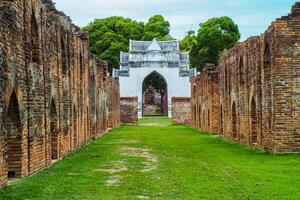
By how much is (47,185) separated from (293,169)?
5578mm

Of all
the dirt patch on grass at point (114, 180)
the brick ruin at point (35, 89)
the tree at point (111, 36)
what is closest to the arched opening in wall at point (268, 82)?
the brick ruin at point (35, 89)

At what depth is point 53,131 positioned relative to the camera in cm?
1741

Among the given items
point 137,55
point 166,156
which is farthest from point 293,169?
point 137,55

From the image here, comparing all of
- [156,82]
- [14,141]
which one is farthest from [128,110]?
[14,141]

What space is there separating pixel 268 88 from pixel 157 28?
216ft

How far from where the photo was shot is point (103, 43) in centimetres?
7569

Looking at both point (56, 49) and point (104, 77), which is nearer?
point (56, 49)

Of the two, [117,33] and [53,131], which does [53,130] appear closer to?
[53,131]

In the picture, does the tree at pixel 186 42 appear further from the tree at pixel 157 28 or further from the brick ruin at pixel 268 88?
the brick ruin at pixel 268 88

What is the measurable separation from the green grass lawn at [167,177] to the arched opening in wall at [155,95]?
182 feet

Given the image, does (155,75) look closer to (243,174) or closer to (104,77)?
(104,77)

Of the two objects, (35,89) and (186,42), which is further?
(186,42)

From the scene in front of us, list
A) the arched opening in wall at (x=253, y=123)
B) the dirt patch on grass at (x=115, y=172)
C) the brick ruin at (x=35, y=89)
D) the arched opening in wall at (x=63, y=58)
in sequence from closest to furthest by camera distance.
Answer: the brick ruin at (x=35, y=89) → the dirt patch on grass at (x=115, y=172) → the arched opening in wall at (x=63, y=58) → the arched opening in wall at (x=253, y=123)

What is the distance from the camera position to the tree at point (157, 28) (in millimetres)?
82238
